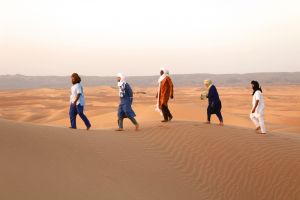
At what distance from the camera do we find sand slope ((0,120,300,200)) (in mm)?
5973

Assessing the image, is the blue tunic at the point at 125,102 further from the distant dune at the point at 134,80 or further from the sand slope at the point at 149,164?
the distant dune at the point at 134,80

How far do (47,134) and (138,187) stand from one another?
2.64 m

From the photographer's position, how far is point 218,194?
24.8ft

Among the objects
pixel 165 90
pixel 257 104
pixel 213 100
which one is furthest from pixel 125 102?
pixel 257 104

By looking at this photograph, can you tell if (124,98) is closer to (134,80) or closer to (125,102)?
(125,102)

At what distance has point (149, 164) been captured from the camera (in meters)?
8.16

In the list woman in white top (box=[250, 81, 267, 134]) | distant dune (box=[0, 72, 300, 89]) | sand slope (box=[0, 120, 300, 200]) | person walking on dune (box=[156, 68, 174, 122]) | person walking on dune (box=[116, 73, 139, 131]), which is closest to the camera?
sand slope (box=[0, 120, 300, 200])

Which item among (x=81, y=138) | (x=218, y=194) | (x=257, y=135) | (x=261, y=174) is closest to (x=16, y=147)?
(x=81, y=138)

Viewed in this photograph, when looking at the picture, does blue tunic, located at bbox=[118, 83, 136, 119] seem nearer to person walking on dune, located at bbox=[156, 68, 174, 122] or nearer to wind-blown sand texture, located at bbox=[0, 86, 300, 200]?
wind-blown sand texture, located at bbox=[0, 86, 300, 200]

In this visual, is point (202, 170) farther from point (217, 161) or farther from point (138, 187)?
point (138, 187)

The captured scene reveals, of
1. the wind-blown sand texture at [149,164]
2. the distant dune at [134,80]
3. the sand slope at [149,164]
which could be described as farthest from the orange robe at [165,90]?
the distant dune at [134,80]

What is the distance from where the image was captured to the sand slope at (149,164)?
5973 mm

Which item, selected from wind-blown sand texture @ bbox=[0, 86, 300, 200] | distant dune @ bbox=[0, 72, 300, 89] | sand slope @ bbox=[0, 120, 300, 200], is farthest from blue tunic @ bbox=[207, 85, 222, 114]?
distant dune @ bbox=[0, 72, 300, 89]

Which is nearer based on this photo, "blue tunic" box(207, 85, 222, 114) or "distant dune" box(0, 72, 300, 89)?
"blue tunic" box(207, 85, 222, 114)
